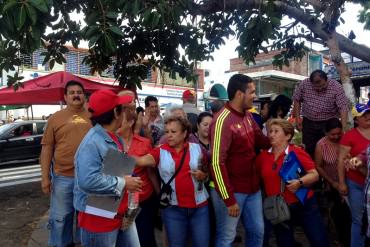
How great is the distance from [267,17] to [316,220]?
2.24 meters

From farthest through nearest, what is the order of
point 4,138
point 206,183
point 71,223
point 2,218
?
point 4,138, point 2,218, point 71,223, point 206,183

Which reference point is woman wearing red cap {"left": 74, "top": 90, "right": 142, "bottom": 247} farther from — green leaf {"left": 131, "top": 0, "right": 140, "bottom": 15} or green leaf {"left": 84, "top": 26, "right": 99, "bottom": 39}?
green leaf {"left": 131, "top": 0, "right": 140, "bottom": 15}

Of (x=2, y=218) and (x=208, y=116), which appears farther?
(x=2, y=218)

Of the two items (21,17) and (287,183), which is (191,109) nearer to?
(287,183)

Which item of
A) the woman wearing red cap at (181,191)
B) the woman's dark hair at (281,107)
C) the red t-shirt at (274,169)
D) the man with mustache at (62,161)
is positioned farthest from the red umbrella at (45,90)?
the red t-shirt at (274,169)

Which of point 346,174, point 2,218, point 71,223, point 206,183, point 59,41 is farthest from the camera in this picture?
point 2,218

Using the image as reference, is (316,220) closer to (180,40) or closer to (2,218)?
(180,40)

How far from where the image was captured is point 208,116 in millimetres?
4324

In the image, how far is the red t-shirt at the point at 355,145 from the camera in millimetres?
3783

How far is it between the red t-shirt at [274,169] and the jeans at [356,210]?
468 mm

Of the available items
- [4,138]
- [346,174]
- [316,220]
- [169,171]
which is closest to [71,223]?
[169,171]

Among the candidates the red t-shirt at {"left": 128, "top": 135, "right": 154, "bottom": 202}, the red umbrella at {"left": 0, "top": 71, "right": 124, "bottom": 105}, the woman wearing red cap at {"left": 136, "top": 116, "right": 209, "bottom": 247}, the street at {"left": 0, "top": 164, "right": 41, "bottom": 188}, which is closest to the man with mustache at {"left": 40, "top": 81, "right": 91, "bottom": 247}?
the red t-shirt at {"left": 128, "top": 135, "right": 154, "bottom": 202}

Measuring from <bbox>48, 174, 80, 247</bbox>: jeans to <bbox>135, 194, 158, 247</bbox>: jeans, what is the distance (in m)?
0.87

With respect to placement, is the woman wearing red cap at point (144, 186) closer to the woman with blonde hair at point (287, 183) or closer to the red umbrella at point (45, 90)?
the woman with blonde hair at point (287, 183)
